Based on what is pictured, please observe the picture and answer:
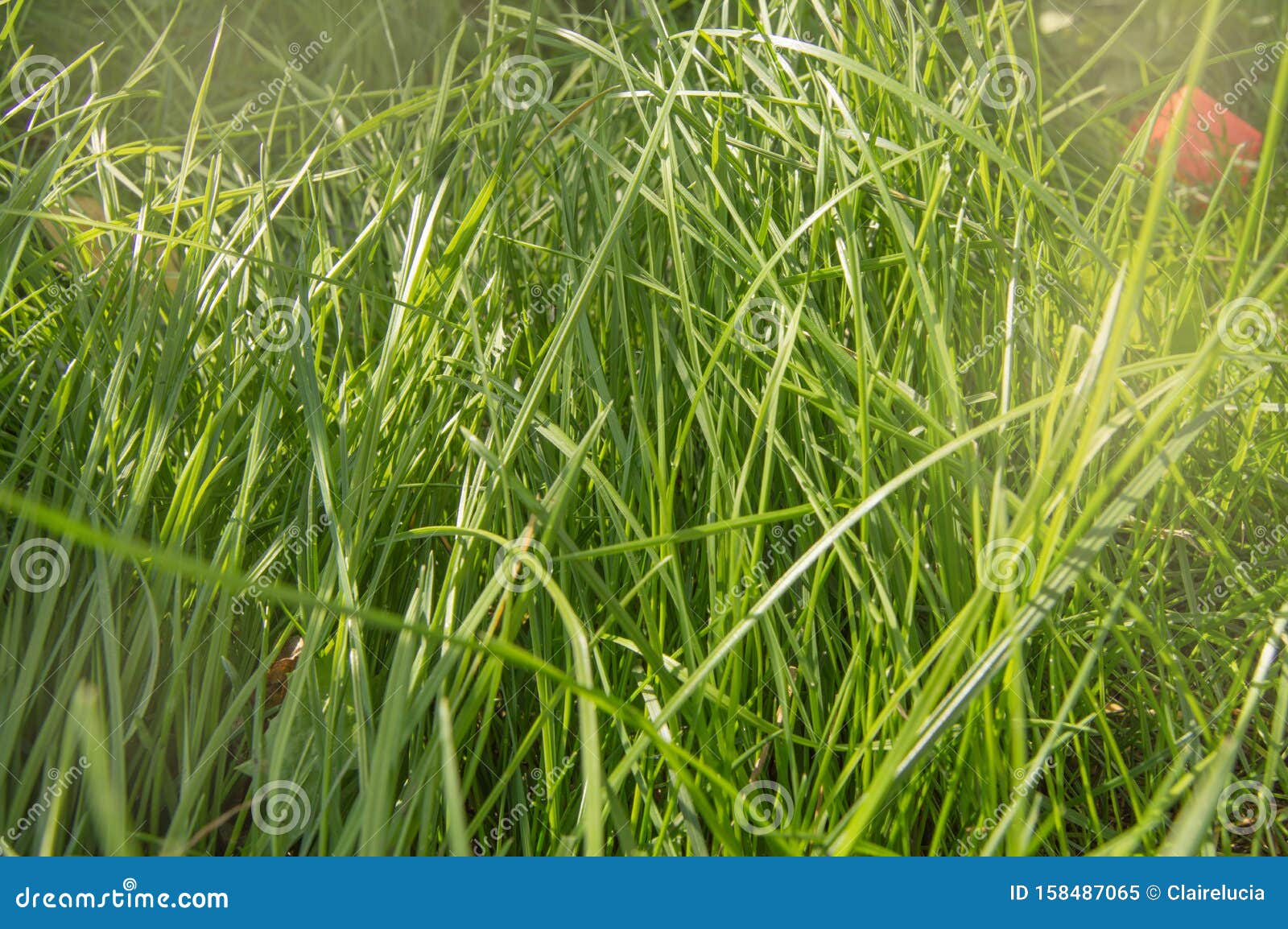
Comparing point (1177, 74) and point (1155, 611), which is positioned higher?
point (1177, 74)

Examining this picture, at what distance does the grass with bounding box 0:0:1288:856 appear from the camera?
0.70 metres

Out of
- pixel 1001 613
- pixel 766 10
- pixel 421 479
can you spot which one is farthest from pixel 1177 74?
pixel 421 479

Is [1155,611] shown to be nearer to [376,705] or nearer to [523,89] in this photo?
[376,705]

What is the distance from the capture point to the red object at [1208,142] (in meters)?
1.56

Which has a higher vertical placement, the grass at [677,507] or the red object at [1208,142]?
the red object at [1208,142]

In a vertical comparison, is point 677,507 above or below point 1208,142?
below

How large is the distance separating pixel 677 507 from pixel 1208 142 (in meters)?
1.40

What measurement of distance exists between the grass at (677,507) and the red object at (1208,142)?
0.59 meters

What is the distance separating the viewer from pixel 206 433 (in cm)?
89

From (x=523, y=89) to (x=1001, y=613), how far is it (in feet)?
2.72

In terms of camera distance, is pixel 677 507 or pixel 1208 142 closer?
pixel 677 507

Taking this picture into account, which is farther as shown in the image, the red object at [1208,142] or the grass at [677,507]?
the red object at [1208,142]

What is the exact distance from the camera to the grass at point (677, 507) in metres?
0.70

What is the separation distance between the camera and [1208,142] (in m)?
1.71
